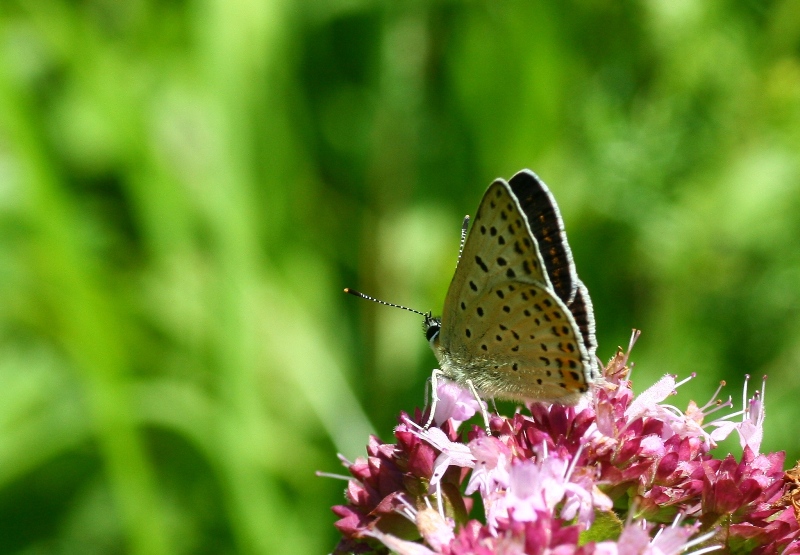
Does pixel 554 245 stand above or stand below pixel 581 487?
above

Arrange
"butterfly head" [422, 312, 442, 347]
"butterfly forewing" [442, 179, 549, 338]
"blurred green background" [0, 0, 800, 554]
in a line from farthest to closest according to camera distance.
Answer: "blurred green background" [0, 0, 800, 554] → "butterfly head" [422, 312, 442, 347] → "butterfly forewing" [442, 179, 549, 338]

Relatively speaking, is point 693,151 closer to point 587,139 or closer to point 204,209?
point 587,139

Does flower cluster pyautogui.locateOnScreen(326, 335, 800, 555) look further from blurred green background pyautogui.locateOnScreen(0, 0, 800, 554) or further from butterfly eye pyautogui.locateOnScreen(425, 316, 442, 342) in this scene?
blurred green background pyautogui.locateOnScreen(0, 0, 800, 554)

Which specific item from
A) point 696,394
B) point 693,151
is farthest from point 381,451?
point 693,151

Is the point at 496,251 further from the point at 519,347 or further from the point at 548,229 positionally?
the point at 519,347

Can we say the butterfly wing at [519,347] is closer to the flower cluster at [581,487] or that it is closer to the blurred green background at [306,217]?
the flower cluster at [581,487]

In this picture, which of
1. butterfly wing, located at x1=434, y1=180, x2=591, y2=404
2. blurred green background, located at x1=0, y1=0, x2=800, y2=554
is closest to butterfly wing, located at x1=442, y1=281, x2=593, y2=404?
butterfly wing, located at x1=434, y1=180, x2=591, y2=404

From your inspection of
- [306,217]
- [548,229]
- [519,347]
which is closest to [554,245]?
[548,229]
